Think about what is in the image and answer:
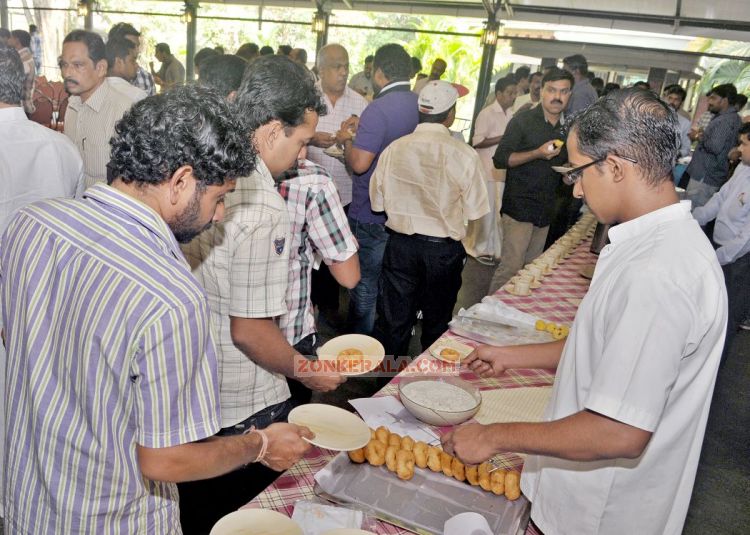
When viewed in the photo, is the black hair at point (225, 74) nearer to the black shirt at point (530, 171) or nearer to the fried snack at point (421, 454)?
the fried snack at point (421, 454)

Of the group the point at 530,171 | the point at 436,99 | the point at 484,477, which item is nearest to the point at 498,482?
the point at 484,477

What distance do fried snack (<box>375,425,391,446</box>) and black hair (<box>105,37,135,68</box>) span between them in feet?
11.3

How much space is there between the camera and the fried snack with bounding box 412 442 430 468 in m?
1.29

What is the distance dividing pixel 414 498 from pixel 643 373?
1.77 feet

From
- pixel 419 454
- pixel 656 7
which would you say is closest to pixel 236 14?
pixel 656 7

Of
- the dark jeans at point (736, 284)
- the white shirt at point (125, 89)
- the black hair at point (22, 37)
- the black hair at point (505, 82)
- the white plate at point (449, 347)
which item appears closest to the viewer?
the white plate at point (449, 347)

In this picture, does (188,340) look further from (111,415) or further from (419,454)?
(419,454)

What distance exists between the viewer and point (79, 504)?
3.14ft

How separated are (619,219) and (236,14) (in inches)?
387

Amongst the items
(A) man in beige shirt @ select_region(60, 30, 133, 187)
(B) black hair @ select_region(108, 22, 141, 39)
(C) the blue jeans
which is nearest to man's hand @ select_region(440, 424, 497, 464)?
(C) the blue jeans

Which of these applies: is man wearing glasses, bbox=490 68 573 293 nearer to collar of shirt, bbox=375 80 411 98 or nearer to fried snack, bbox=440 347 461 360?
collar of shirt, bbox=375 80 411 98

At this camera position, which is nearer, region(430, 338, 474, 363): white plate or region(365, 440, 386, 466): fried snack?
region(365, 440, 386, 466): fried snack

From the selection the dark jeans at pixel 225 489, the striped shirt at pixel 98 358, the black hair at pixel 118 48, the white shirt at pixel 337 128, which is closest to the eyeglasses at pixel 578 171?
the striped shirt at pixel 98 358

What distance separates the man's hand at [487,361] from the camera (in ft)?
5.21
